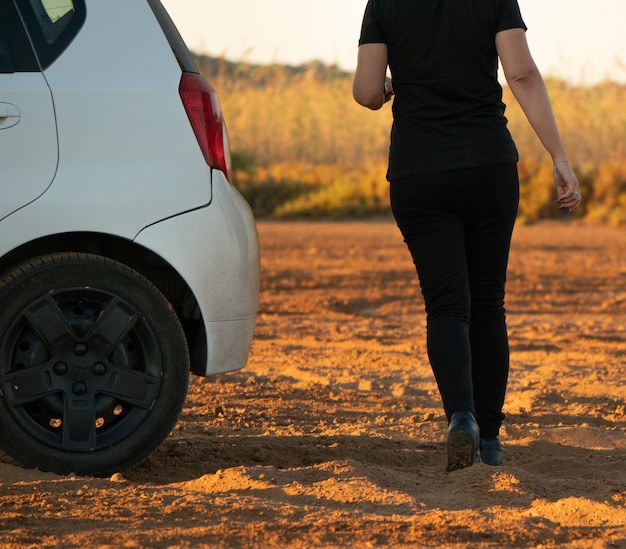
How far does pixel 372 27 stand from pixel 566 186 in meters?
0.88

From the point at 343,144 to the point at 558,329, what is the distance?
1966 cm

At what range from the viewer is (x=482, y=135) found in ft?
14.2

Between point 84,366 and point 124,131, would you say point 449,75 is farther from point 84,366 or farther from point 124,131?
point 84,366

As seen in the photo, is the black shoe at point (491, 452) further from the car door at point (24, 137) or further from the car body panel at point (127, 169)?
the car door at point (24, 137)

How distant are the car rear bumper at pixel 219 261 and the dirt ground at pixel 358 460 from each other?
0.45m

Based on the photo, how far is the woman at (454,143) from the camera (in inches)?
169

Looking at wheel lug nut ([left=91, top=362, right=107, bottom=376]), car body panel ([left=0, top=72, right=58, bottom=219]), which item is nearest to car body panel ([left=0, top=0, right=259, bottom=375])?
car body panel ([left=0, top=72, right=58, bottom=219])

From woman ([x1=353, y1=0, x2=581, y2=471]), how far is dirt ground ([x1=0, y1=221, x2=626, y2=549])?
451 millimetres

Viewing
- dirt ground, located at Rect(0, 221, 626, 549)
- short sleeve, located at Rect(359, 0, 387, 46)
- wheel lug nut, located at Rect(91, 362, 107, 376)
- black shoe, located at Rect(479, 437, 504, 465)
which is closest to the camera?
dirt ground, located at Rect(0, 221, 626, 549)

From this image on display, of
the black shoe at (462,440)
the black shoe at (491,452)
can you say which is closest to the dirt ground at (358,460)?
the black shoe at (462,440)

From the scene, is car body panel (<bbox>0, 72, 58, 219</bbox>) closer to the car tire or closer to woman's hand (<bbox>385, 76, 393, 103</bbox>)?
the car tire

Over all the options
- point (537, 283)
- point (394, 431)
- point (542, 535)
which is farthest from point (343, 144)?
point (542, 535)

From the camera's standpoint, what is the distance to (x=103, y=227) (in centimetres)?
416

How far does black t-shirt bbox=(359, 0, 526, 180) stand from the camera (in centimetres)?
429
